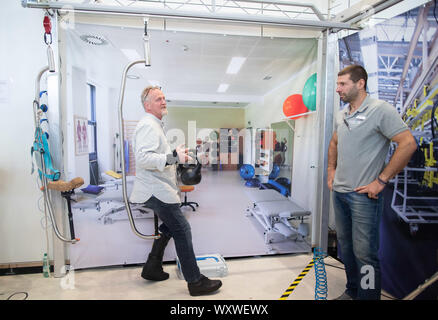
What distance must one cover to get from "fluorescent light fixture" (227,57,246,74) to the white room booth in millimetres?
48

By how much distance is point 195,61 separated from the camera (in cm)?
285

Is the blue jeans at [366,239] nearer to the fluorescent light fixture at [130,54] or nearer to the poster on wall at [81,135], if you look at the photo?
the poster on wall at [81,135]

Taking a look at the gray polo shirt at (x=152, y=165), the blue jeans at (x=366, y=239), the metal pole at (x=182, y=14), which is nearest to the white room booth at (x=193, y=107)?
the metal pole at (x=182, y=14)

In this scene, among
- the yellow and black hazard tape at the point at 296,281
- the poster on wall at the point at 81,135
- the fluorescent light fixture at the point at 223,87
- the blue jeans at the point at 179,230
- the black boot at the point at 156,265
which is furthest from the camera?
the fluorescent light fixture at the point at 223,87


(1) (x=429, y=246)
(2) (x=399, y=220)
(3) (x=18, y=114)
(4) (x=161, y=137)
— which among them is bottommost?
(1) (x=429, y=246)

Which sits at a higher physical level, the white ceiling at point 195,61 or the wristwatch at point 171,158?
the white ceiling at point 195,61

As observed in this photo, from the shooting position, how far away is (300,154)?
300 cm

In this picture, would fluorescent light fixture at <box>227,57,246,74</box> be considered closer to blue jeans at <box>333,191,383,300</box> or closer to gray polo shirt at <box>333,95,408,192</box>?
gray polo shirt at <box>333,95,408,192</box>

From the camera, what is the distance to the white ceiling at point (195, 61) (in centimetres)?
221

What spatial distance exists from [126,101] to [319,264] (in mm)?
2574

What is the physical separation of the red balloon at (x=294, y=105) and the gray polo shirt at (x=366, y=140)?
3.91 ft

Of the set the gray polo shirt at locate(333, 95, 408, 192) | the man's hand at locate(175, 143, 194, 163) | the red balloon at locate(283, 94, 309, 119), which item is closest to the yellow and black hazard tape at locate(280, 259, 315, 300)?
the gray polo shirt at locate(333, 95, 408, 192)
